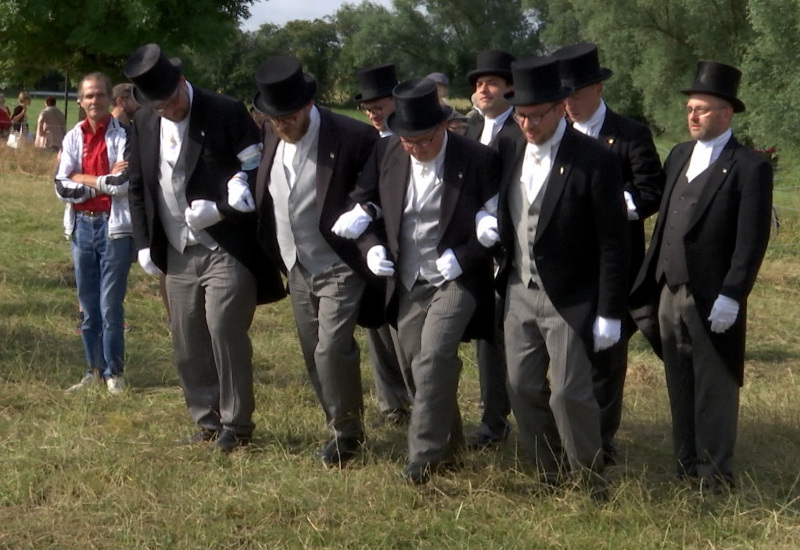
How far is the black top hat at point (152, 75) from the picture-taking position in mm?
5824

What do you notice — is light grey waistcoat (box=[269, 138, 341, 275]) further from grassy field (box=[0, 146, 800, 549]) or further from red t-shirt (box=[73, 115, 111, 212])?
red t-shirt (box=[73, 115, 111, 212])

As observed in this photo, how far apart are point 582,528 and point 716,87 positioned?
83.2 inches

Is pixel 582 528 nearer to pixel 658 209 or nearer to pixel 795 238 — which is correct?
pixel 658 209

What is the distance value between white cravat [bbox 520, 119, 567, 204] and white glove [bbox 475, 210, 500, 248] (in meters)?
0.23

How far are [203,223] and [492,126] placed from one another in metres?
1.82

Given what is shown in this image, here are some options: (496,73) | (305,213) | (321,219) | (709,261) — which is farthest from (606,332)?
(496,73)

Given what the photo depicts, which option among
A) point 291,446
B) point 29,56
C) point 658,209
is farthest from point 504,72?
point 29,56

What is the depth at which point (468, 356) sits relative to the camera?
28.8 ft

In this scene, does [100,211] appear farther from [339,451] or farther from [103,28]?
[103,28]

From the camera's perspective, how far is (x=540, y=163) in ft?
17.3

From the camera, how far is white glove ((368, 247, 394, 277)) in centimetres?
548

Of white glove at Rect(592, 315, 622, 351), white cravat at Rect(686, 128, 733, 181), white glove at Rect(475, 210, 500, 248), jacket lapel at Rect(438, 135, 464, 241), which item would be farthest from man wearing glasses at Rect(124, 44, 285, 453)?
white cravat at Rect(686, 128, 733, 181)

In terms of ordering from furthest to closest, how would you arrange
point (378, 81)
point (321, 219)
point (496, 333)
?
point (378, 81) < point (496, 333) < point (321, 219)

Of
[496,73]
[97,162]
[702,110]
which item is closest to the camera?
[702,110]
